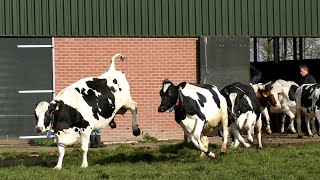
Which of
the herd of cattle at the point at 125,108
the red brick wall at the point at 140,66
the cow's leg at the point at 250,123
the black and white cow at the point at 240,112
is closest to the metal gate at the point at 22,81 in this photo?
the red brick wall at the point at 140,66

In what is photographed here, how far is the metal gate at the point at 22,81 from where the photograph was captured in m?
21.2

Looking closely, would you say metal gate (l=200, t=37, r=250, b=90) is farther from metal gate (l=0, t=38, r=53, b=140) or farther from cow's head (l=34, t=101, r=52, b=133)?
cow's head (l=34, t=101, r=52, b=133)

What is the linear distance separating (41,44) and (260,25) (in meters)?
7.05

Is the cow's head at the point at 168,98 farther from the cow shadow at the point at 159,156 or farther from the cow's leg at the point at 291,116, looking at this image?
the cow's leg at the point at 291,116

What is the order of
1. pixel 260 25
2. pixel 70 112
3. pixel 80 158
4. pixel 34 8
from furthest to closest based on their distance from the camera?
pixel 260 25, pixel 34 8, pixel 80 158, pixel 70 112

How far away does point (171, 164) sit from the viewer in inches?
572

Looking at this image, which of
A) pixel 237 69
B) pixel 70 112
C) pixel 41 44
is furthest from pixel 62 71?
pixel 70 112

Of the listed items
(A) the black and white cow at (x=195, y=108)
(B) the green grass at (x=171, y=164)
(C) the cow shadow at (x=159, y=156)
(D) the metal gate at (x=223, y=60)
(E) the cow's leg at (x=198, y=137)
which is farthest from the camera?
(D) the metal gate at (x=223, y=60)

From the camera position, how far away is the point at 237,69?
22875mm

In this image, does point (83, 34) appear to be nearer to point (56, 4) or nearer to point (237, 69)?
point (56, 4)

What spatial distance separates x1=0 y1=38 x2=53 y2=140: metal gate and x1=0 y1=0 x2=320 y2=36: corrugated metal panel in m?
0.42

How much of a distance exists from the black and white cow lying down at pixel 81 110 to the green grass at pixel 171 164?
66cm

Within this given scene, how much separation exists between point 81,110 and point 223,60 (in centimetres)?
880

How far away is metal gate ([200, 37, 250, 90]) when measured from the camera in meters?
22.5
